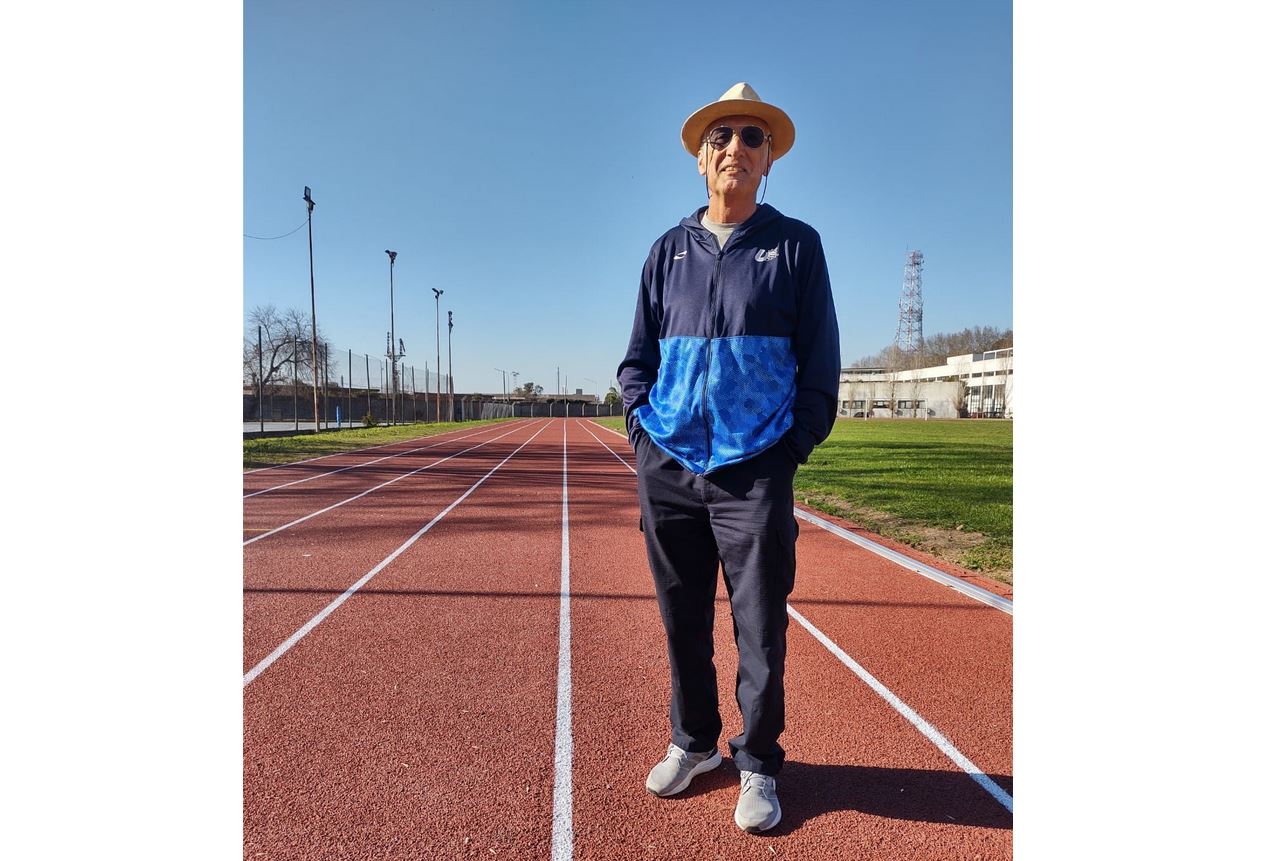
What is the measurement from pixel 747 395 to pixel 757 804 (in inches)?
53.1

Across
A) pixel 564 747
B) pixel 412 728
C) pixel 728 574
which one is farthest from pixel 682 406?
pixel 412 728

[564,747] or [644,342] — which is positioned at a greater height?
[644,342]

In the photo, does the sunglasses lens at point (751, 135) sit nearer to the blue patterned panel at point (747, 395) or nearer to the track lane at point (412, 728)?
the blue patterned panel at point (747, 395)

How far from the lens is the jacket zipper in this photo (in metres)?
2.08

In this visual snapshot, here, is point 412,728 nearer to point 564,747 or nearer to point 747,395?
point 564,747

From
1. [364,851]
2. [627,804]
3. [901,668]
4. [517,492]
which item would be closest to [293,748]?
[364,851]

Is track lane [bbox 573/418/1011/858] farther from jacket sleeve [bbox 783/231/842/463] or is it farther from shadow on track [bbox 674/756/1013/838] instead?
jacket sleeve [bbox 783/231/842/463]

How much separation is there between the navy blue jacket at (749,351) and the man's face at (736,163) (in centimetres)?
11

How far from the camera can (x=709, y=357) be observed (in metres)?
2.10

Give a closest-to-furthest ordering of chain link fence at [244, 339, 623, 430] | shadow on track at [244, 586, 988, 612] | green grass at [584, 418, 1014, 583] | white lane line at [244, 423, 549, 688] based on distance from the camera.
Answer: white lane line at [244, 423, 549, 688] → shadow on track at [244, 586, 988, 612] → green grass at [584, 418, 1014, 583] → chain link fence at [244, 339, 623, 430]

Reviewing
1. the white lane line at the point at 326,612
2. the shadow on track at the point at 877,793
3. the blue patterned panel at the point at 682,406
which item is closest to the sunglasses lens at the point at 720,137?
the blue patterned panel at the point at 682,406

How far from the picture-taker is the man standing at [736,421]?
204cm

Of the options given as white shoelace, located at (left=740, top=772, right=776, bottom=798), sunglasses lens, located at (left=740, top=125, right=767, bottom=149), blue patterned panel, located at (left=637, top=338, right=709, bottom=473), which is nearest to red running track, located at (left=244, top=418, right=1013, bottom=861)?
white shoelace, located at (left=740, top=772, right=776, bottom=798)

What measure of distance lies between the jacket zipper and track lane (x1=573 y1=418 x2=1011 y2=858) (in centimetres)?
122
